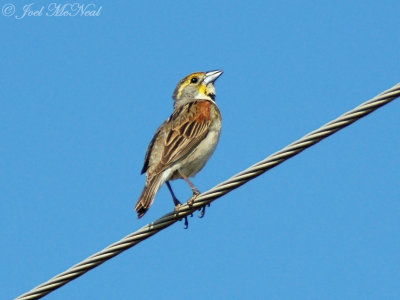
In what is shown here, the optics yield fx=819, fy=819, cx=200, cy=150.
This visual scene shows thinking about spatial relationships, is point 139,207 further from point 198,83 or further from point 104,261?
point 198,83

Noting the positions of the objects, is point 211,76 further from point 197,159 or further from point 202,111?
point 197,159

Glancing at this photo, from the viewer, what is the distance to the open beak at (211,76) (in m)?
12.2

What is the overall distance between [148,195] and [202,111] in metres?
2.05

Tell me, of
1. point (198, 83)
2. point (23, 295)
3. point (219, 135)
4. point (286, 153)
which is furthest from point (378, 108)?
point (198, 83)

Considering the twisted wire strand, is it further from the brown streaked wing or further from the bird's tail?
the brown streaked wing

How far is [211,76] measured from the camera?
12242 mm

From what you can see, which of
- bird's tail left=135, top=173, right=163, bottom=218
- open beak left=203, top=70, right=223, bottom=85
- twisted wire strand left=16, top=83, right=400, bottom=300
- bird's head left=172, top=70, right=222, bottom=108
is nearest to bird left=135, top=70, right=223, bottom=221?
bird's tail left=135, top=173, right=163, bottom=218

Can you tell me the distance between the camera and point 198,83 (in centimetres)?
1231

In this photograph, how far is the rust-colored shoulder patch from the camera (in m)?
10.6

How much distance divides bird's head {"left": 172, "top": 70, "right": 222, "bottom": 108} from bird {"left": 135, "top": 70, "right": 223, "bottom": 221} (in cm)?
73

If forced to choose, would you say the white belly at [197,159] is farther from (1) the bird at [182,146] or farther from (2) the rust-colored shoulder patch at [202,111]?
(2) the rust-colored shoulder patch at [202,111]

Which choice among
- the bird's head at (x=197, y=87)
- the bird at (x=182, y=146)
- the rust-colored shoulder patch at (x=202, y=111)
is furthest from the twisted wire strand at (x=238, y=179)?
the bird's head at (x=197, y=87)

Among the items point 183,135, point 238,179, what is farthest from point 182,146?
point 238,179

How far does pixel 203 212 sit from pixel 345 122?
3672 mm
